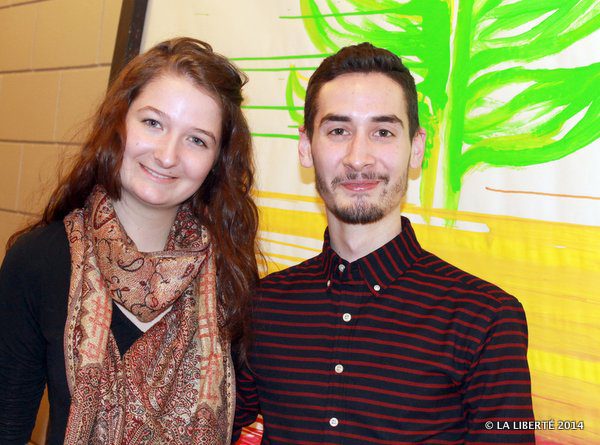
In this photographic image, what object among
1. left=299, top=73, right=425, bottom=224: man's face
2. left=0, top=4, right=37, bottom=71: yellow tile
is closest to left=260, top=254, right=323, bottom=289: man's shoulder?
left=299, top=73, right=425, bottom=224: man's face

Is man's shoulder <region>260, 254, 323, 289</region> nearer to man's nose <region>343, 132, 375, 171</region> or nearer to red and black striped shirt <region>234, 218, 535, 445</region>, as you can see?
red and black striped shirt <region>234, 218, 535, 445</region>

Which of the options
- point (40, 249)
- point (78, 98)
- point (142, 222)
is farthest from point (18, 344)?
point (78, 98)

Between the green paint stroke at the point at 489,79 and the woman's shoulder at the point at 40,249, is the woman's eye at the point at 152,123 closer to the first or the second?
the woman's shoulder at the point at 40,249

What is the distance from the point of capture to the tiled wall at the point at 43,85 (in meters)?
2.33

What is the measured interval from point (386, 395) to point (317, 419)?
0.14 m

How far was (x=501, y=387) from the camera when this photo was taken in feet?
3.80

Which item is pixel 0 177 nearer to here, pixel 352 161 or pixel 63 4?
pixel 63 4

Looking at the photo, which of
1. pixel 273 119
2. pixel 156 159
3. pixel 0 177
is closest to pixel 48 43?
pixel 0 177

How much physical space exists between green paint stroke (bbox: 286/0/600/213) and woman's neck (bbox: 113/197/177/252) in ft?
1.91

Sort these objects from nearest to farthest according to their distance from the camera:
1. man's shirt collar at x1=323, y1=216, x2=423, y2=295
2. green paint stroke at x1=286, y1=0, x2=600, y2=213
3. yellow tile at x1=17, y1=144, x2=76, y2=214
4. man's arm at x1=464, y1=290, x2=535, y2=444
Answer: man's arm at x1=464, y1=290, x2=535, y2=444
green paint stroke at x1=286, y1=0, x2=600, y2=213
man's shirt collar at x1=323, y1=216, x2=423, y2=295
yellow tile at x1=17, y1=144, x2=76, y2=214

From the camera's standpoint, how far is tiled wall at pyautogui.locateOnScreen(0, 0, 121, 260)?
2.33 m

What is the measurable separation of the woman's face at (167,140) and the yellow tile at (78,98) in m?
0.88

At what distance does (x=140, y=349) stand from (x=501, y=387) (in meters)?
0.72

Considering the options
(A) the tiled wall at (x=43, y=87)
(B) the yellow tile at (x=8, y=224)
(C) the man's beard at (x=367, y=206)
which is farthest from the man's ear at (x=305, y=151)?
(B) the yellow tile at (x=8, y=224)
